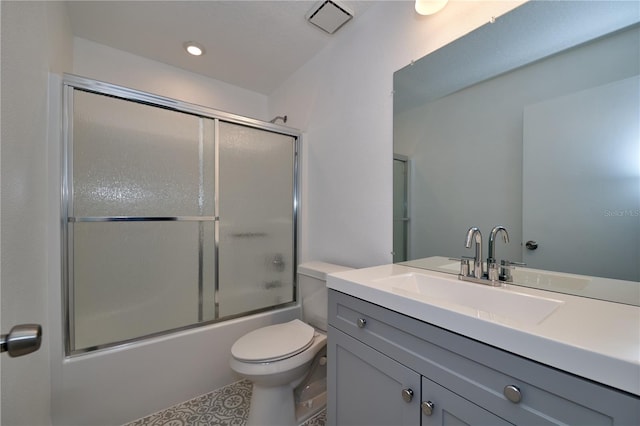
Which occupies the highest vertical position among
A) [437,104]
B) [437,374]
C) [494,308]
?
[437,104]

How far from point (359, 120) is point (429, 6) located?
24.2 inches

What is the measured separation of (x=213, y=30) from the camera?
65.7 inches

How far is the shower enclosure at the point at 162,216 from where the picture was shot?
124cm

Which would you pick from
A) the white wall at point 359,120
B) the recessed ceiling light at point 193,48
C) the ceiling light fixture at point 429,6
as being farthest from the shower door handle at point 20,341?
the recessed ceiling light at point 193,48

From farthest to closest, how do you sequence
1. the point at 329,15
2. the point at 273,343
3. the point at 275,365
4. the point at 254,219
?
the point at 254,219
the point at 329,15
the point at 273,343
the point at 275,365

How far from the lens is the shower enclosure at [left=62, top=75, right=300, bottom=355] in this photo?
4.08 ft

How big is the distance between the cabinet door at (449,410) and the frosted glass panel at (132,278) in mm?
1377

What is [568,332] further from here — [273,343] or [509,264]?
[273,343]

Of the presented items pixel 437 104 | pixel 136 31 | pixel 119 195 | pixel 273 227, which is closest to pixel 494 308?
pixel 437 104

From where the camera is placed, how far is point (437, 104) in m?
1.21

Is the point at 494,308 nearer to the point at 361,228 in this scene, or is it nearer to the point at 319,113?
the point at 361,228

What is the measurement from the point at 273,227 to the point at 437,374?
1.44m

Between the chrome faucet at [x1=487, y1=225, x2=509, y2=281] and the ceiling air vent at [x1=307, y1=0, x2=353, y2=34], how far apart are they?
4.87 feet

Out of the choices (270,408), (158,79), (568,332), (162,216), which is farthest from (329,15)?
(270,408)
